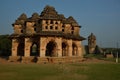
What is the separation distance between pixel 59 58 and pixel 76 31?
12145 millimetres

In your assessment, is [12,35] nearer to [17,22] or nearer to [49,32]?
[17,22]

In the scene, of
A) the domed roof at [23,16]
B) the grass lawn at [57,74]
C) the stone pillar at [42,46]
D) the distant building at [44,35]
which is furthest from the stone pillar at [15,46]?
the grass lawn at [57,74]

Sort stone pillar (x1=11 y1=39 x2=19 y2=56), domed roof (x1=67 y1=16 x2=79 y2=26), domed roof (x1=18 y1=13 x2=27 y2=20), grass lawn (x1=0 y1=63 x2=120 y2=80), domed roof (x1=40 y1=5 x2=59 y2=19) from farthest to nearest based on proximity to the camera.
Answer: domed roof (x1=67 y1=16 x2=79 y2=26)
domed roof (x1=18 y1=13 x2=27 y2=20)
stone pillar (x1=11 y1=39 x2=19 y2=56)
domed roof (x1=40 y1=5 x2=59 y2=19)
grass lawn (x1=0 y1=63 x2=120 y2=80)

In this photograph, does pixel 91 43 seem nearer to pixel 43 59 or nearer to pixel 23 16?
pixel 23 16

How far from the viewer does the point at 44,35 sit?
114 ft

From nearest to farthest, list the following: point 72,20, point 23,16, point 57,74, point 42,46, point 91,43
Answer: point 57,74 → point 42,46 → point 23,16 → point 72,20 → point 91,43

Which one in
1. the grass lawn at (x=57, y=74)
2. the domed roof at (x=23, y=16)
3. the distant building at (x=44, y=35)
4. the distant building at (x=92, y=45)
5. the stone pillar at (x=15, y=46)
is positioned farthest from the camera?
the distant building at (x=92, y=45)

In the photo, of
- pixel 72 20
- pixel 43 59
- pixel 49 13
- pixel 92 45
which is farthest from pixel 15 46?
pixel 92 45

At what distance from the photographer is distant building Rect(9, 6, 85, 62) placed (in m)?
35.3

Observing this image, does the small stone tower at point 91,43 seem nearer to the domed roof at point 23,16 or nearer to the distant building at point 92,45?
the distant building at point 92,45

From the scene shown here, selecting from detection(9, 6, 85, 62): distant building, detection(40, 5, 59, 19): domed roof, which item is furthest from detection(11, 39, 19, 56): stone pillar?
detection(40, 5, 59, 19): domed roof

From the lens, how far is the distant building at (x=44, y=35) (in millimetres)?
35312

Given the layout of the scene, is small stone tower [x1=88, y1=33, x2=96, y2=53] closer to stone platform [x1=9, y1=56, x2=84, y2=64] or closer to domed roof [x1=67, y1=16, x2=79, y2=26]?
domed roof [x1=67, y1=16, x2=79, y2=26]

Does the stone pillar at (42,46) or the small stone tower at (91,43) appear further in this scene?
the small stone tower at (91,43)
